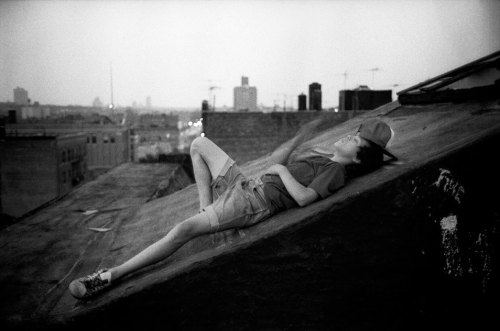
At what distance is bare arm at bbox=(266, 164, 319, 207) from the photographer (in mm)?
2723

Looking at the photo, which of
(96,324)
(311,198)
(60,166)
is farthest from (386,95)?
(60,166)

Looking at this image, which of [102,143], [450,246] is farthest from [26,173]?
[450,246]

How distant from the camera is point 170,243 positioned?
9.17ft

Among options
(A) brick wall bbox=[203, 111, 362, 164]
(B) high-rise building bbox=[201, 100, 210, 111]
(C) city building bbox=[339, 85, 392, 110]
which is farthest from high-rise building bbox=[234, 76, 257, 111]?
(A) brick wall bbox=[203, 111, 362, 164]

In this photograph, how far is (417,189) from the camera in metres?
2.39

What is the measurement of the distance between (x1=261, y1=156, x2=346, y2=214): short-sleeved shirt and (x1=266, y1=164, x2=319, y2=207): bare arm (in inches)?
1.7

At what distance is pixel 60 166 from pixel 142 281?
34.4 m

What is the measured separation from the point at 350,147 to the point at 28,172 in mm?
34150

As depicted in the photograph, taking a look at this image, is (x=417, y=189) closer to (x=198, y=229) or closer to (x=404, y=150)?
(x=404, y=150)

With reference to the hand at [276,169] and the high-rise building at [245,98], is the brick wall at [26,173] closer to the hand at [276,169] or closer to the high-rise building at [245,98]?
the high-rise building at [245,98]

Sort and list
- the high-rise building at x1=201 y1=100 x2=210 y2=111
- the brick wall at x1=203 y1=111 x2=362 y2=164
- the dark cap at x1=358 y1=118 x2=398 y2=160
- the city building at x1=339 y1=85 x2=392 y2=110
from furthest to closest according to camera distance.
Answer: the high-rise building at x1=201 y1=100 x2=210 y2=111 → the city building at x1=339 y1=85 x2=392 y2=110 → the brick wall at x1=203 y1=111 x2=362 y2=164 → the dark cap at x1=358 y1=118 x2=398 y2=160

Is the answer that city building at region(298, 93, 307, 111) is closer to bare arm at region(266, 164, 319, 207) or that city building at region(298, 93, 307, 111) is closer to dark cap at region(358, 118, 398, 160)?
dark cap at region(358, 118, 398, 160)

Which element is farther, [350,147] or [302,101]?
[302,101]

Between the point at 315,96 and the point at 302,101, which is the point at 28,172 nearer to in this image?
the point at 302,101
